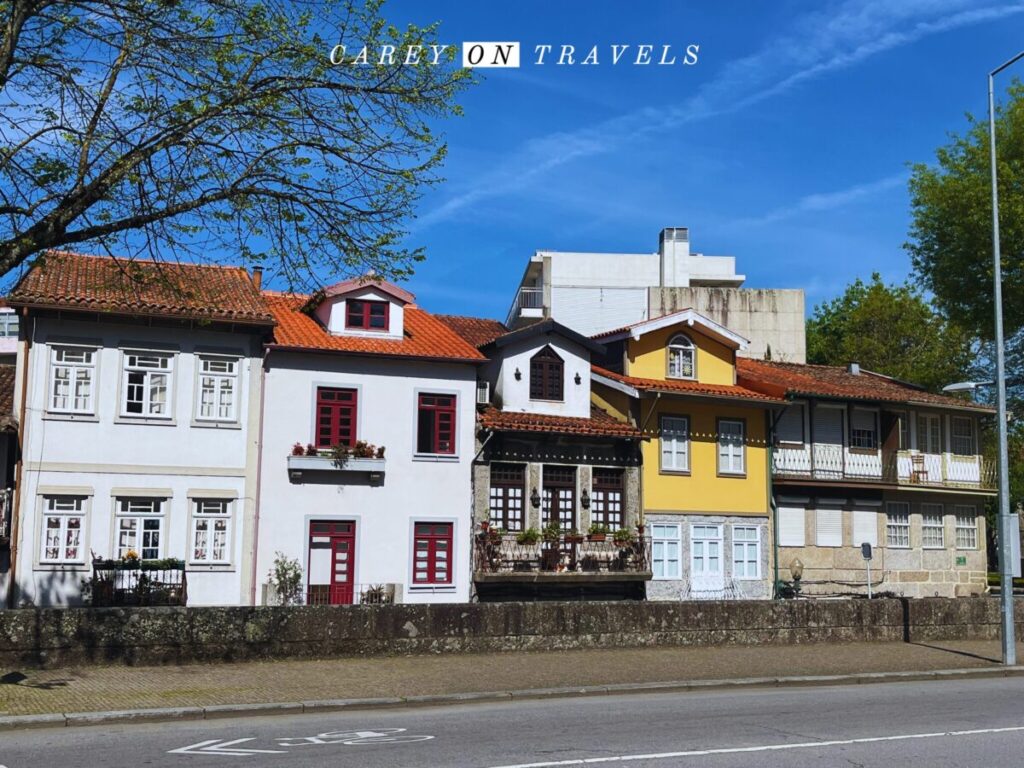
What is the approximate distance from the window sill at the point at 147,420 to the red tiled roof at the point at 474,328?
10.1 meters

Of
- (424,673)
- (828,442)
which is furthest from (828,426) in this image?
(424,673)

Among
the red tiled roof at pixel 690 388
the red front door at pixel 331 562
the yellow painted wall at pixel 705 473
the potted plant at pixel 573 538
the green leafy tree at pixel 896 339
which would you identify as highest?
the green leafy tree at pixel 896 339

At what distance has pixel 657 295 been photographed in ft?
172

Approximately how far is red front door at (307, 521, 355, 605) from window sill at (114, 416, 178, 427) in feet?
14.1

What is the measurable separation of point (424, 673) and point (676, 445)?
1770 cm

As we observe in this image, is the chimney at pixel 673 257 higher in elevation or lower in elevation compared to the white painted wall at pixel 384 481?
higher

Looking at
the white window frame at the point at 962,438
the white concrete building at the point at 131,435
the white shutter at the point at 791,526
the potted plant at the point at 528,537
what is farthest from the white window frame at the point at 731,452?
the white concrete building at the point at 131,435

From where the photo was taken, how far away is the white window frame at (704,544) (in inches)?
1374

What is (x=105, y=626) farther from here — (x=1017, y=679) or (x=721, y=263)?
(x=721, y=263)

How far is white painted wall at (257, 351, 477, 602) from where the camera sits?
29.8 metres

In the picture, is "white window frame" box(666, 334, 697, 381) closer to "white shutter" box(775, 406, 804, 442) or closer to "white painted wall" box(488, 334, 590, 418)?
"white painted wall" box(488, 334, 590, 418)

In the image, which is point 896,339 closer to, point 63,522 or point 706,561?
point 706,561

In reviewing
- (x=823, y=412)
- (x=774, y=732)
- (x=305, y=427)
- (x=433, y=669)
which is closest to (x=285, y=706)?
(x=433, y=669)

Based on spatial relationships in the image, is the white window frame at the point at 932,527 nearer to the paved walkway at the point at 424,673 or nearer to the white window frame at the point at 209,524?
the paved walkway at the point at 424,673
